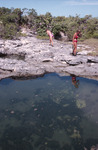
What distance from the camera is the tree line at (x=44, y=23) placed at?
65.6 feet

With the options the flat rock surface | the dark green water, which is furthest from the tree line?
the dark green water

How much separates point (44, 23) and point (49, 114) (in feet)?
58.3

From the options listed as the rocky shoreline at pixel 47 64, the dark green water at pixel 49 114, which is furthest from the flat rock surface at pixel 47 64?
the dark green water at pixel 49 114

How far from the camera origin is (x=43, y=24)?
2131 centimetres

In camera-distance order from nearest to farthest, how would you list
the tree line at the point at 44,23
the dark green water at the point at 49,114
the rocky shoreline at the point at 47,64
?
the dark green water at the point at 49,114, the rocky shoreline at the point at 47,64, the tree line at the point at 44,23

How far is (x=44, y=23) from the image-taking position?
21156 millimetres

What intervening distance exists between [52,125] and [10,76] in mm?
4423

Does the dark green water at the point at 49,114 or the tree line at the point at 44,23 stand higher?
the tree line at the point at 44,23

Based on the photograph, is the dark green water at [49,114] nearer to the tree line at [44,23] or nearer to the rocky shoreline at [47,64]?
the rocky shoreline at [47,64]

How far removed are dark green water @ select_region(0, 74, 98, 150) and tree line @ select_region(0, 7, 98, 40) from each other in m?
12.2

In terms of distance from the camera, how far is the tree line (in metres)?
20.0

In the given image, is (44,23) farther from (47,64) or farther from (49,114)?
(49,114)

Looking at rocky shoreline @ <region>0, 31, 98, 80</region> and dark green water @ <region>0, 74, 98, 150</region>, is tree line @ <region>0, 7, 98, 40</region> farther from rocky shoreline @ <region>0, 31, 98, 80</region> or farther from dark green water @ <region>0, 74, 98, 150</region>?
dark green water @ <region>0, 74, 98, 150</region>

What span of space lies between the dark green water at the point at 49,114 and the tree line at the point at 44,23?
12.2 metres
